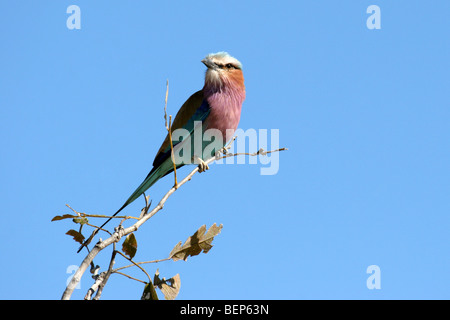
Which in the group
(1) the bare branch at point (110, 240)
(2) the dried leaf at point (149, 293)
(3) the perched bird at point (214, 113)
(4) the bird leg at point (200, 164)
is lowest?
(2) the dried leaf at point (149, 293)

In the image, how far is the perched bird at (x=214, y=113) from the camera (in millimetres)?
5227

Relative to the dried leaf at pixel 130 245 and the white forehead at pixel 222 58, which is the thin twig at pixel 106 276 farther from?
the white forehead at pixel 222 58

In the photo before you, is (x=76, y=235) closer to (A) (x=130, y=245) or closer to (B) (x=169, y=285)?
(A) (x=130, y=245)

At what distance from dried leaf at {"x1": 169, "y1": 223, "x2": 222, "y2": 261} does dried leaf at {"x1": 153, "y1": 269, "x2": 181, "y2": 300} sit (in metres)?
0.10

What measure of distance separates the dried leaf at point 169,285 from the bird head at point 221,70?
10.7ft

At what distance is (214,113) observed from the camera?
5.30 m

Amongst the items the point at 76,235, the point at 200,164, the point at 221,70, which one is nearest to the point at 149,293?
the point at 76,235

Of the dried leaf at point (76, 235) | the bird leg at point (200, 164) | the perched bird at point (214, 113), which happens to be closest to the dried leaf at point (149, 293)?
the dried leaf at point (76, 235)

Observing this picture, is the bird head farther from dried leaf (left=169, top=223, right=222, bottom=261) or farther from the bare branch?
dried leaf (left=169, top=223, right=222, bottom=261)

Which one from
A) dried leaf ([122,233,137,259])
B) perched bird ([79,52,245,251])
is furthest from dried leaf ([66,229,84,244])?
perched bird ([79,52,245,251])

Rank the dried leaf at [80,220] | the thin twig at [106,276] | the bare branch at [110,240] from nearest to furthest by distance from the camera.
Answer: the bare branch at [110,240] < the thin twig at [106,276] < the dried leaf at [80,220]
